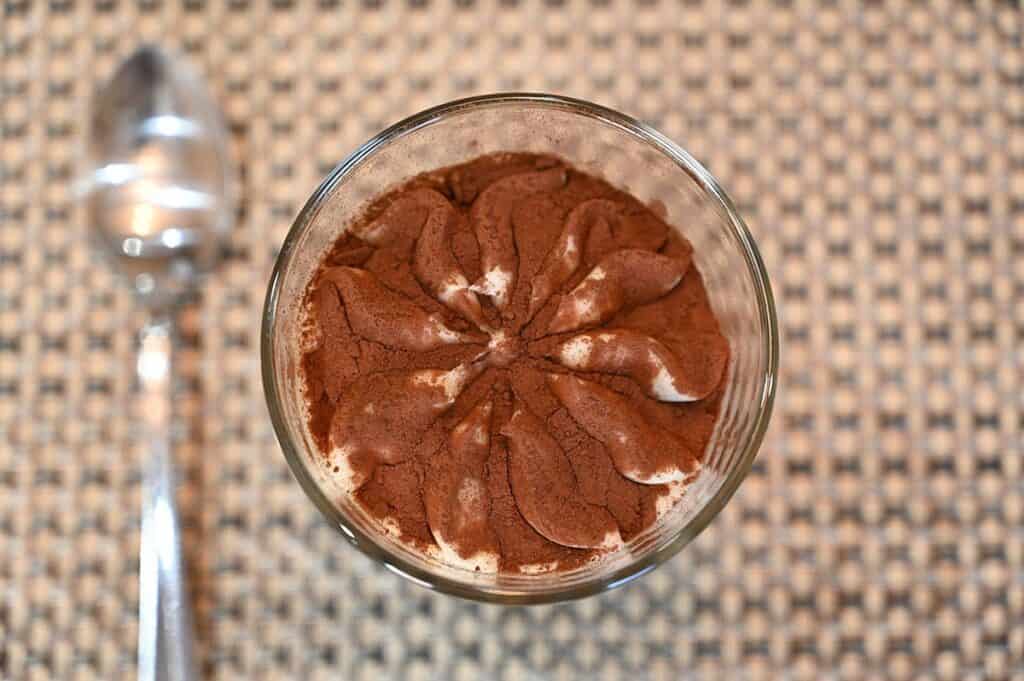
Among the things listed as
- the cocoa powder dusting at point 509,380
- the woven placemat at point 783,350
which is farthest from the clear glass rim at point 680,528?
the woven placemat at point 783,350

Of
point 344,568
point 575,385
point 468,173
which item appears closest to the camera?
point 575,385

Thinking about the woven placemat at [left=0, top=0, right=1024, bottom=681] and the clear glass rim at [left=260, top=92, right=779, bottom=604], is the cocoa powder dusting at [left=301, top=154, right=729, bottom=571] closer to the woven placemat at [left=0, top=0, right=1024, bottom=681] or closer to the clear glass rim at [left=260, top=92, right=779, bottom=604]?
the clear glass rim at [left=260, top=92, right=779, bottom=604]

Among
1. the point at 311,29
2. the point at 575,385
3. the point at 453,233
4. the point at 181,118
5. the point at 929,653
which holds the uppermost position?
the point at 311,29

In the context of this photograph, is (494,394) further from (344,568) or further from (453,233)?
(344,568)

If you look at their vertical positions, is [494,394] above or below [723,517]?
above

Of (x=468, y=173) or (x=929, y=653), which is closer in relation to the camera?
(x=468, y=173)

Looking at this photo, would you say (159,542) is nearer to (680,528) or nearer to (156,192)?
(156,192)

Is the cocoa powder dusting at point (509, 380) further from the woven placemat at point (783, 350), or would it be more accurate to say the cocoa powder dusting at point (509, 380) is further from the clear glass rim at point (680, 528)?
the woven placemat at point (783, 350)

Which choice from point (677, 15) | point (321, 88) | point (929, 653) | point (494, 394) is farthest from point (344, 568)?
point (677, 15)
